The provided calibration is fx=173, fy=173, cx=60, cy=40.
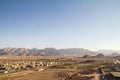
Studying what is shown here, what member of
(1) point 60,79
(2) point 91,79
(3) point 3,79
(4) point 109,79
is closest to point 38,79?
(1) point 60,79

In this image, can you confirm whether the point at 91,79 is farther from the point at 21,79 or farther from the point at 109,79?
the point at 21,79

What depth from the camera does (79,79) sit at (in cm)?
3434

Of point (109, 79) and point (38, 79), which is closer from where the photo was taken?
point (109, 79)

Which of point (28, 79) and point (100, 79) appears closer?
point (100, 79)

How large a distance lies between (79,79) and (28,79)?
11.0 meters

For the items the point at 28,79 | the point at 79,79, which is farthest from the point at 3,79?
the point at 79,79

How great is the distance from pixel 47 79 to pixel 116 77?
14.0 metres

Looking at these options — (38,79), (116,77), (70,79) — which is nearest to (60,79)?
(70,79)

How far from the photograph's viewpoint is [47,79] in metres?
36.7

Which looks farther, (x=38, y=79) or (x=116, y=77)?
(x=38, y=79)

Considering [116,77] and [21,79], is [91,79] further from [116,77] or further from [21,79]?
[21,79]

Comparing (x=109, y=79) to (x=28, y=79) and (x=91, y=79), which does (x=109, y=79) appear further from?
(x=28, y=79)

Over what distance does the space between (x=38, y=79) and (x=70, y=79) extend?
6.91 metres

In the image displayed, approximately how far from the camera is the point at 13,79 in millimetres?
36969
